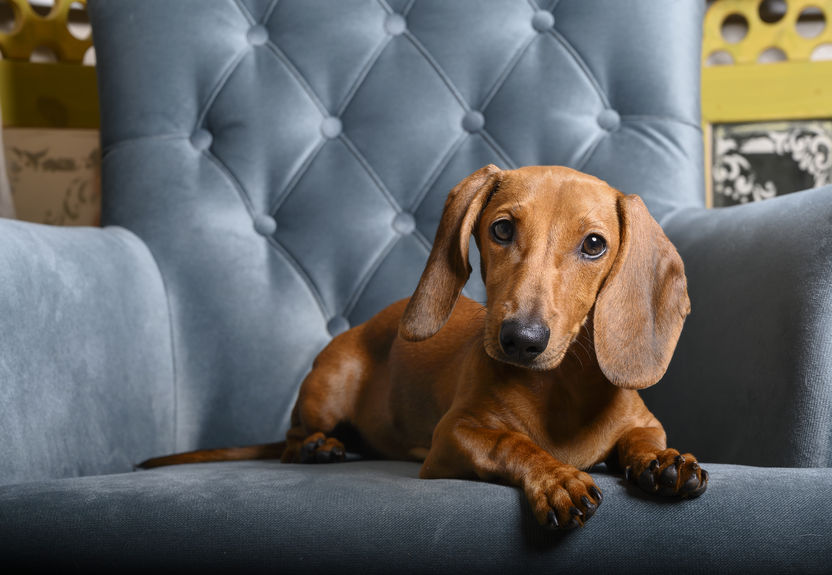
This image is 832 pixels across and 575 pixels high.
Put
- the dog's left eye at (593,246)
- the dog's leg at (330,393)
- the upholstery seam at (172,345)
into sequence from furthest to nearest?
the upholstery seam at (172,345) < the dog's leg at (330,393) < the dog's left eye at (593,246)

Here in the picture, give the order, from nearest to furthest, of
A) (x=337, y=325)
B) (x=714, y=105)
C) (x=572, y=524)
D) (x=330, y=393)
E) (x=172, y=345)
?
(x=572, y=524) < (x=330, y=393) < (x=172, y=345) < (x=337, y=325) < (x=714, y=105)

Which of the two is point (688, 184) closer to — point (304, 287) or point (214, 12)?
point (304, 287)

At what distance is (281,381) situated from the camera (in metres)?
1.65

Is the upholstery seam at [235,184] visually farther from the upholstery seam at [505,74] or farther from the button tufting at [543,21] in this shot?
the button tufting at [543,21]

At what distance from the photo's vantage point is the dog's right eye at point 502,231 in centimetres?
111

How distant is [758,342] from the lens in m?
1.15

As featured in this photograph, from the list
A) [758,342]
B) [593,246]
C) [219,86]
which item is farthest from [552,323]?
[219,86]

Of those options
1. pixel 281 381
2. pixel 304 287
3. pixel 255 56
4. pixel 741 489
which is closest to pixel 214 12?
pixel 255 56

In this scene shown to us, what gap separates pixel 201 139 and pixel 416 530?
127cm

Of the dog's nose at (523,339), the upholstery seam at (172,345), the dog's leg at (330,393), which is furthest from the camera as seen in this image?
the upholstery seam at (172,345)

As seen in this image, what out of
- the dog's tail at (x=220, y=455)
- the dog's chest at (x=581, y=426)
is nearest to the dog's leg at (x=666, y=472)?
the dog's chest at (x=581, y=426)

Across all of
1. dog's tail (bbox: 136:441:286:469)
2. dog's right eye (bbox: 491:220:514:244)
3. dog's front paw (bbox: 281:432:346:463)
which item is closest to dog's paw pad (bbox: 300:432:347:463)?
dog's front paw (bbox: 281:432:346:463)

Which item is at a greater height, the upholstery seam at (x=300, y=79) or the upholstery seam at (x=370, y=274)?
the upholstery seam at (x=300, y=79)

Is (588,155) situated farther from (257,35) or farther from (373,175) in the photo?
(257,35)
